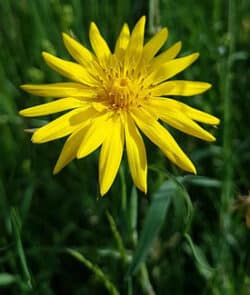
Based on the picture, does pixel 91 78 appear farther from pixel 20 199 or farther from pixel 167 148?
pixel 20 199

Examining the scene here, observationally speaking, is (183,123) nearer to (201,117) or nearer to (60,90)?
(201,117)

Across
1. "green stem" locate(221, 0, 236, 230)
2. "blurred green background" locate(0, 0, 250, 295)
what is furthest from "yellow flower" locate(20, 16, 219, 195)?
"green stem" locate(221, 0, 236, 230)

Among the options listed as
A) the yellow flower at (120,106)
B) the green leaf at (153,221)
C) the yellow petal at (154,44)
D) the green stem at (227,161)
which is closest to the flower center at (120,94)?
the yellow flower at (120,106)

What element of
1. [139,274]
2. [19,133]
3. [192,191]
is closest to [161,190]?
[139,274]

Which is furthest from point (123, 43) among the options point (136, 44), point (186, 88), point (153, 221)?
point (153, 221)

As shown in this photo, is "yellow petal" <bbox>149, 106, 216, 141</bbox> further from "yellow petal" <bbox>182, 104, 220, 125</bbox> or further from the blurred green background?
the blurred green background

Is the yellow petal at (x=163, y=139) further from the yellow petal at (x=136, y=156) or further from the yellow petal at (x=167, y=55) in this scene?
the yellow petal at (x=167, y=55)
